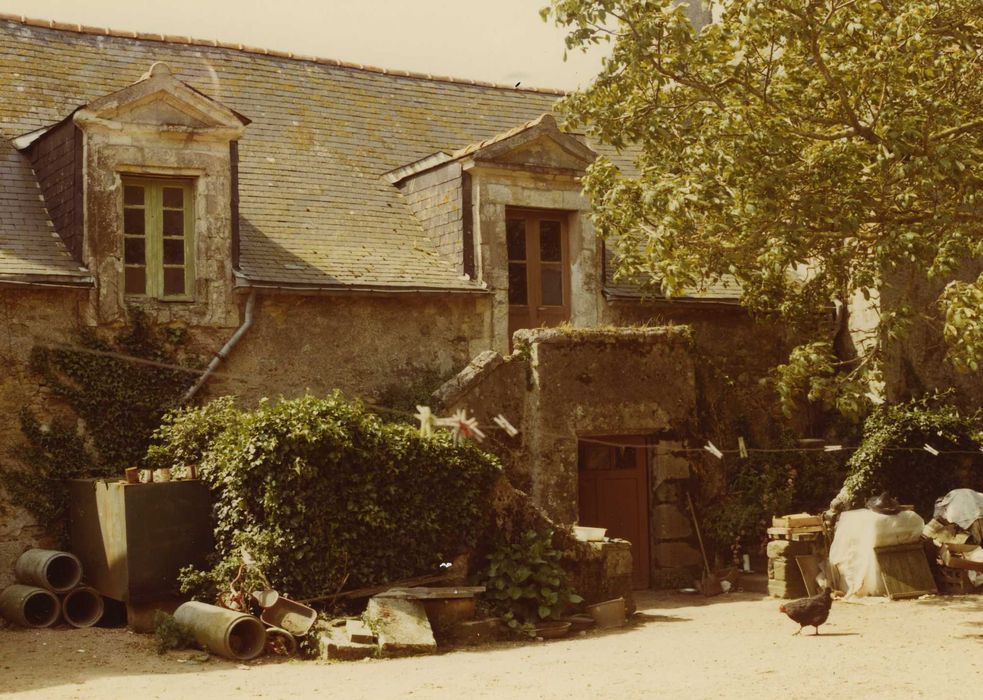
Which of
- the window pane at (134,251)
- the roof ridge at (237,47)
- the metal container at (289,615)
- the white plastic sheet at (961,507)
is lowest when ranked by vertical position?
the metal container at (289,615)

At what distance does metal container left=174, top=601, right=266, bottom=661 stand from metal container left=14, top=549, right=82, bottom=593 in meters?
1.68

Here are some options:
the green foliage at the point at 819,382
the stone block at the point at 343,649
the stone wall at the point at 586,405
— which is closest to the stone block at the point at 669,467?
the stone wall at the point at 586,405

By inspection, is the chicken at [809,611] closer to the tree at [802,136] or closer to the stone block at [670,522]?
the tree at [802,136]

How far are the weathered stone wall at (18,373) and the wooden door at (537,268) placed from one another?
17.4 feet

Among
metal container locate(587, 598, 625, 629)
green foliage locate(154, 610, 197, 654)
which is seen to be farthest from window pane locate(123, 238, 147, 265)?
metal container locate(587, 598, 625, 629)

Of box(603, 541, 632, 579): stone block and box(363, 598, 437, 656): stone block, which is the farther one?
box(603, 541, 632, 579): stone block

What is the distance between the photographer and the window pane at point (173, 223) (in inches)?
506

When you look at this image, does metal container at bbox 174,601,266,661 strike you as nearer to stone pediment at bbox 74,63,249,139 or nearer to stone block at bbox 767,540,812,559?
stone pediment at bbox 74,63,249,139

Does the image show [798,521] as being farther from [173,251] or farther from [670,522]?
[173,251]

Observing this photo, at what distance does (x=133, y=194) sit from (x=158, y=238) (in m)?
0.53

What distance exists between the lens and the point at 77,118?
12.2 metres

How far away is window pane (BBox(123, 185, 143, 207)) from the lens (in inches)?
500

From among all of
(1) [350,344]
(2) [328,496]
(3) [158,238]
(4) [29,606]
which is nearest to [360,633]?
(2) [328,496]

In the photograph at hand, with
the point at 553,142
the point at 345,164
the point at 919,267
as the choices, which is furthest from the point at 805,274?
the point at 345,164
